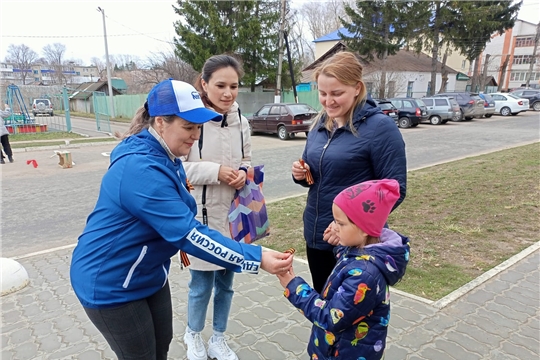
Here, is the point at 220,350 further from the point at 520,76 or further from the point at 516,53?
the point at 516,53

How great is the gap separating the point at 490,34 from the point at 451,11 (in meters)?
4.79

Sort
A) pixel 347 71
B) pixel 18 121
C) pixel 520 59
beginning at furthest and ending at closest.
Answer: pixel 520 59
pixel 18 121
pixel 347 71

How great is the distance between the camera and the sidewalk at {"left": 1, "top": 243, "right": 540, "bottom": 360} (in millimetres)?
2785

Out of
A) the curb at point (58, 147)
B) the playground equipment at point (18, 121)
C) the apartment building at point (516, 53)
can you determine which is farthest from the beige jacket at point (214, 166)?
the apartment building at point (516, 53)

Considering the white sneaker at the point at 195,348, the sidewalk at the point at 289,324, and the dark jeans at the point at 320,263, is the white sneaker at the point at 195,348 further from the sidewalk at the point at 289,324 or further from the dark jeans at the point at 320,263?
the dark jeans at the point at 320,263

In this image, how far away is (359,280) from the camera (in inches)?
60.4

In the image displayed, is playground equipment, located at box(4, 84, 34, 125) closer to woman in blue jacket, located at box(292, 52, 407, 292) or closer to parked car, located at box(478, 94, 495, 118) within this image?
woman in blue jacket, located at box(292, 52, 407, 292)

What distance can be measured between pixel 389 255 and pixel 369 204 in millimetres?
244

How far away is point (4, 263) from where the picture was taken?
386 cm

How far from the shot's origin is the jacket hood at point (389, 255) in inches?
62.1

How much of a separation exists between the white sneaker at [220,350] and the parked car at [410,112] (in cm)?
1944

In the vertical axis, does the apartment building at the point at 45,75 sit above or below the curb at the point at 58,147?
above

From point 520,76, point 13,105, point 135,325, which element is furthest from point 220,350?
point 520,76

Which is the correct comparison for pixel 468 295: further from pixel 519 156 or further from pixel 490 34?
pixel 490 34
